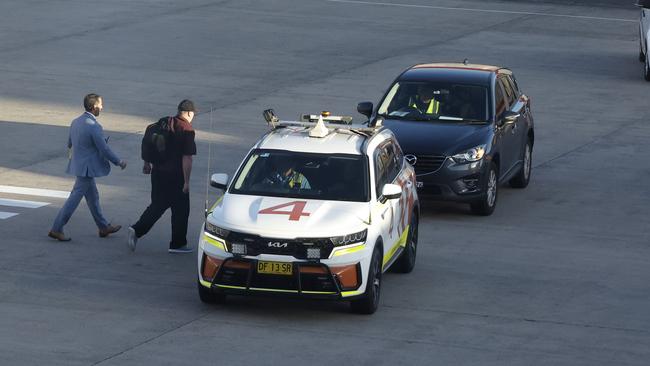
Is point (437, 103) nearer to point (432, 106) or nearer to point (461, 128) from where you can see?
point (432, 106)

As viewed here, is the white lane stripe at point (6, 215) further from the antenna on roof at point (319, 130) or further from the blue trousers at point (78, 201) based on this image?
the antenna on roof at point (319, 130)

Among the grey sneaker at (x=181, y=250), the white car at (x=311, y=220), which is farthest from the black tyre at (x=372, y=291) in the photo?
the grey sneaker at (x=181, y=250)

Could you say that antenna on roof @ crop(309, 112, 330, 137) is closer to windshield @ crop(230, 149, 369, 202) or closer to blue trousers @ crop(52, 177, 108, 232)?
windshield @ crop(230, 149, 369, 202)

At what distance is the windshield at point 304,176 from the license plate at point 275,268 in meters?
1.11

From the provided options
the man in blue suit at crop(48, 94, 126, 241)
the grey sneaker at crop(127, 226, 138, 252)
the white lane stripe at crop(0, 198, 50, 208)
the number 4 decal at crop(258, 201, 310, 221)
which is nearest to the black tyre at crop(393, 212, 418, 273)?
the number 4 decal at crop(258, 201, 310, 221)

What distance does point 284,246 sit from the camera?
46.2ft

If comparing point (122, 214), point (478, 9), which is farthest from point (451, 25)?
point (122, 214)

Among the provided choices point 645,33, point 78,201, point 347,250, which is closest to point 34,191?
point 78,201

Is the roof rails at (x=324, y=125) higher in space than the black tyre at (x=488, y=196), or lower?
higher

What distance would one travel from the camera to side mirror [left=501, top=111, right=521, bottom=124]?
20.4m

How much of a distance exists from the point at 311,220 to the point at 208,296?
128 centimetres

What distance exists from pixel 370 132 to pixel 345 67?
15.5 metres

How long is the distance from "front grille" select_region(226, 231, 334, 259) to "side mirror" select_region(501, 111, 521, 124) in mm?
6887

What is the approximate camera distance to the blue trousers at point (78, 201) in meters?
17.4
